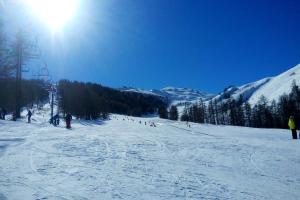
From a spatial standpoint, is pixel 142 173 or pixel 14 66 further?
pixel 14 66

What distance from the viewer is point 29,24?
3994 cm

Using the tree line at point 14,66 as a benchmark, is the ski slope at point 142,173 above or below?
below

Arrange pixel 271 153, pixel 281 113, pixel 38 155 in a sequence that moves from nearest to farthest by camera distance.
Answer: pixel 38 155, pixel 271 153, pixel 281 113

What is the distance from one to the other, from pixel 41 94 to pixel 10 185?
14370cm

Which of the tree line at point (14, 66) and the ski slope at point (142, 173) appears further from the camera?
the tree line at point (14, 66)

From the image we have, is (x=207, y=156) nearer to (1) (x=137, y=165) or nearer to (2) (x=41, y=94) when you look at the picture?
(1) (x=137, y=165)

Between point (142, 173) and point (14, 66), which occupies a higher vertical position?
point (14, 66)

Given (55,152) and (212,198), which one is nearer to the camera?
(212,198)

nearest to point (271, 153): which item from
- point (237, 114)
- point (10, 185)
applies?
point (10, 185)

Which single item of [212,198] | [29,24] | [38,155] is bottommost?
[212,198]

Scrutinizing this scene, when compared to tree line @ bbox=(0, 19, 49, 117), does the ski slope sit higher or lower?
lower

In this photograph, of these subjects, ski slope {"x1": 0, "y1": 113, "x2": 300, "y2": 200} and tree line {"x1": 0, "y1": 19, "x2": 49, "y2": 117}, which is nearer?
ski slope {"x1": 0, "y1": 113, "x2": 300, "y2": 200}

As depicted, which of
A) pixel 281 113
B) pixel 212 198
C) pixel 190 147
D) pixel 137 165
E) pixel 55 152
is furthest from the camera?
pixel 281 113

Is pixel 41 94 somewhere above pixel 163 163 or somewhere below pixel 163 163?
above
